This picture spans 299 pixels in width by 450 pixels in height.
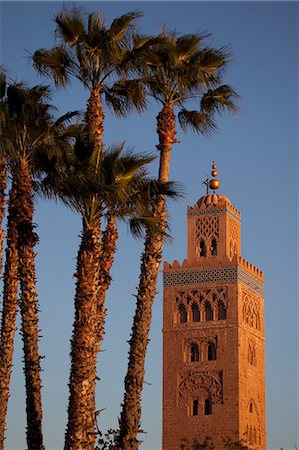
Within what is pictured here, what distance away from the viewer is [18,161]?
74.8ft

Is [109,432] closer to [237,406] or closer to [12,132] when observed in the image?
[12,132]

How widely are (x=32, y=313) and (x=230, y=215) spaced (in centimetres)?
2730

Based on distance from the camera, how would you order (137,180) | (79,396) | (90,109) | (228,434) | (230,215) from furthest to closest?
(230,215) → (228,434) → (90,109) → (137,180) → (79,396)

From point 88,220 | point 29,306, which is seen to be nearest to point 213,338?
point 29,306

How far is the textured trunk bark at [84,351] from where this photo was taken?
2030cm

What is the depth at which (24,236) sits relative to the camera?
74.8 ft

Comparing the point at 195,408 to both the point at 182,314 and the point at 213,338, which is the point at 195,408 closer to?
the point at 213,338

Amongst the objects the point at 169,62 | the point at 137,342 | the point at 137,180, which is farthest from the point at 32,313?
the point at 169,62

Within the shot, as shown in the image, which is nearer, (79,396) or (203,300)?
(79,396)

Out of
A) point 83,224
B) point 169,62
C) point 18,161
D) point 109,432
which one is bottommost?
point 109,432

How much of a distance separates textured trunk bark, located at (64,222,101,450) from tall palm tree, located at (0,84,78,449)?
6.84ft

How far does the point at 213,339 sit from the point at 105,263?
24.3 m

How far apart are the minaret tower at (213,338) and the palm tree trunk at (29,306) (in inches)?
919

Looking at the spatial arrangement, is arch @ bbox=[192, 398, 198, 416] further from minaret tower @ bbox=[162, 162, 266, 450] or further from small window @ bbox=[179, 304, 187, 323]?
small window @ bbox=[179, 304, 187, 323]
